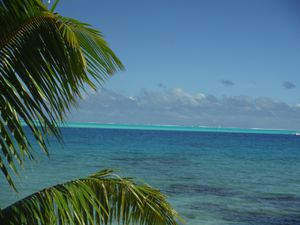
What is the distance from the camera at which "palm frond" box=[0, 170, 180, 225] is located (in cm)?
217

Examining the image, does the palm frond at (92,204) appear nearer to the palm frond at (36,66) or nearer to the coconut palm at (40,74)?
the coconut palm at (40,74)

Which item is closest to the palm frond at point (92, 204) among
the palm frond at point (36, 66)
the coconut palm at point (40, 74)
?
the coconut palm at point (40, 74)

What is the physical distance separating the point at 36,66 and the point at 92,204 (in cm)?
72

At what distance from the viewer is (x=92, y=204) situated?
87.4 inches

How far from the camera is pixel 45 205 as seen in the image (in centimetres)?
222

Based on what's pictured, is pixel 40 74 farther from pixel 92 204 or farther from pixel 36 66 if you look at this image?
pixel 92 204

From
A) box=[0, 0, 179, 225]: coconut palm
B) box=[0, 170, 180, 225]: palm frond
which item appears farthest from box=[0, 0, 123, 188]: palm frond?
box=[0, 170, 180, 225]: palm frond

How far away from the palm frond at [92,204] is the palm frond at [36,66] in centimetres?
26

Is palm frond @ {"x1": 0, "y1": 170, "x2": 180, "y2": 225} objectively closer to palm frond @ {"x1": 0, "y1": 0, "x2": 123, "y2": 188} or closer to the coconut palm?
the coconut palm

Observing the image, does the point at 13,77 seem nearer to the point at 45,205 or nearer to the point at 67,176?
the point at 45,205

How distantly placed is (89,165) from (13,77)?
23.5 m

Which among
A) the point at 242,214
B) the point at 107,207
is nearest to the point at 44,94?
the point at 107,207

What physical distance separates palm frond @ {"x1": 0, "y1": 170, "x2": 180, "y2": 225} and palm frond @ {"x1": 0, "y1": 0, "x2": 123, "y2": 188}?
265 mm

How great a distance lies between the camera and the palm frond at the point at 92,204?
217cm
